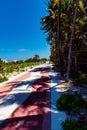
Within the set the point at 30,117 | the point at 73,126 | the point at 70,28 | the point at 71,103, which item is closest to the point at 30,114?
the point at 30,117

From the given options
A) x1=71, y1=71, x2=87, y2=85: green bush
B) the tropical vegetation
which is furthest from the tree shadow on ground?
the tropical vegetation

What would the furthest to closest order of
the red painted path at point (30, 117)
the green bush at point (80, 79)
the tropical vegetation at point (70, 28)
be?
the tropical vegetation at point (70, 28) → the green bush at point (80, 79) → the red painted path at point (30, 117)

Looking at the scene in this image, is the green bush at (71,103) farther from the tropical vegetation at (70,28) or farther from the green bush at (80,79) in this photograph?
the tropical vegetation at (70,28)

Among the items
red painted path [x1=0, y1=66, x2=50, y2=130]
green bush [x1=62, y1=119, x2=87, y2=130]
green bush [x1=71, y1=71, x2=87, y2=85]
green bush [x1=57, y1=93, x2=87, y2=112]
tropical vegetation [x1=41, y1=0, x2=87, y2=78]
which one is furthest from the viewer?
tropical vegetation [x1=41, y1=0, x2=87, y2=78]

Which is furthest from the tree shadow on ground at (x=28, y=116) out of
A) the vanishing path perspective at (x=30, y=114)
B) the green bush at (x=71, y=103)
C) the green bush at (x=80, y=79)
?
the green bush at (x=80, y=79)

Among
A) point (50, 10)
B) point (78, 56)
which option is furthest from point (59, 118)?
point (50, 10)

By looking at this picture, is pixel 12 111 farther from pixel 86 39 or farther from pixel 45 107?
pixel 86 39

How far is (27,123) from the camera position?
10398 mm

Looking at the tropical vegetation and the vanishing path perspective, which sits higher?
the tropical vegetation

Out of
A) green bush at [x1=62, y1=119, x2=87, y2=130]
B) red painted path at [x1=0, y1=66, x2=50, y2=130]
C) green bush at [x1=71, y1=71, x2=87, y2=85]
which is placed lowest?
red painted path at [x1=0, y1=66, x2=50, y2=130]

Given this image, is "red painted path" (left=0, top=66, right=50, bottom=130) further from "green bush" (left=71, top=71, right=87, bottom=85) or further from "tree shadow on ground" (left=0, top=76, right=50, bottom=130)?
"green bush" (left=71, top=71, right=87, bottom=85)

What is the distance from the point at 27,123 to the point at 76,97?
312 cm

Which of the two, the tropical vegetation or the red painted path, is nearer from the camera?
the red painted path

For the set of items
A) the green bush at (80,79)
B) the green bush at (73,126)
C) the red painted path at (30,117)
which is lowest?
the red painted path at (30,117)
